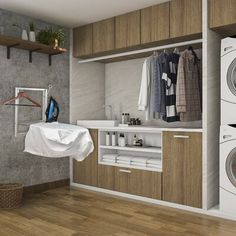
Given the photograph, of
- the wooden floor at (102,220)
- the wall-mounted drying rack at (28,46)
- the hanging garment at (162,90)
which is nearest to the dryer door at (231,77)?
the hanging garment at (162,90)

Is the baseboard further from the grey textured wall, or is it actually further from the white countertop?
the white countertop

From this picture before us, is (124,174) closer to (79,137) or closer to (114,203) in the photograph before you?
(114,203)

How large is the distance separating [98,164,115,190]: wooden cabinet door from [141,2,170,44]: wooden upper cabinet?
1.70 metres

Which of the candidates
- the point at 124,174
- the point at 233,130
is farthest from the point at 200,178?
the point at 124,174

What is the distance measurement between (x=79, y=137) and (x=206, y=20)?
6.01 feet

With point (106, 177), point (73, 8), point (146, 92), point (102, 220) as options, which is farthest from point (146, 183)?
point (73, 8)

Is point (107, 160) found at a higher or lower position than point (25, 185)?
higher

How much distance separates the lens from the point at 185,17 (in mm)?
3346

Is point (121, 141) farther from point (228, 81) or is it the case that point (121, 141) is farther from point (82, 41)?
point (228, 81)

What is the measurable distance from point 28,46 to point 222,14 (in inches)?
91.1

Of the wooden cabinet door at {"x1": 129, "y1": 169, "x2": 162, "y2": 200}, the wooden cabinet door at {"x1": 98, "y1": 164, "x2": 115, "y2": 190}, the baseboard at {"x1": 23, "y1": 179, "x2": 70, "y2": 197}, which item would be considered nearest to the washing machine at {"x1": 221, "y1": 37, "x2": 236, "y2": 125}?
the wooden cabinet door at {"x1": 129, "y1": 169, "x2": 162, "y2": 200}

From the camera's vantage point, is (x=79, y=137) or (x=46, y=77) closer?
(x=79, y=137)

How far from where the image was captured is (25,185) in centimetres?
406

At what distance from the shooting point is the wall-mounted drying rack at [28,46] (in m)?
3.60
